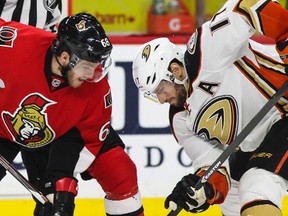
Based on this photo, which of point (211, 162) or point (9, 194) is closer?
point (211, 162)

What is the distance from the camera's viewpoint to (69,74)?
379 cm

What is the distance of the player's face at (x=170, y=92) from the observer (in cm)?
390

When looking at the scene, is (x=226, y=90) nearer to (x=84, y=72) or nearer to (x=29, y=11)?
(x=84, y=72)

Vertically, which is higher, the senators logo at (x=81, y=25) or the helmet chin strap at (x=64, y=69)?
the senators logo at (x=81, y=25)

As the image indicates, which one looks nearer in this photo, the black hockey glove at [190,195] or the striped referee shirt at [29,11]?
the black hockey glove at [190,195]

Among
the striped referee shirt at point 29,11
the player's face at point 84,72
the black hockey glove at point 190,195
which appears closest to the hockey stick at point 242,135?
the black hockey glove at point 190,195

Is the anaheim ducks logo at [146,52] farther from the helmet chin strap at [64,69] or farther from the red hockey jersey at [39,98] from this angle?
the helmet chin strap at [64,69]

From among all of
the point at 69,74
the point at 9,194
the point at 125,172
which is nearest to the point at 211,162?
the point at 125,172

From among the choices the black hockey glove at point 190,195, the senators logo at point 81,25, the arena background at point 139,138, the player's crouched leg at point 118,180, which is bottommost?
the arena background at point 139,138

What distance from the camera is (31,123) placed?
392 centimetres

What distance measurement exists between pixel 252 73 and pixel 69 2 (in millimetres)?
1661

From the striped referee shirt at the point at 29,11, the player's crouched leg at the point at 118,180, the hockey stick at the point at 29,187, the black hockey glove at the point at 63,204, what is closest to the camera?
the black hockey glove at the point at 63,204

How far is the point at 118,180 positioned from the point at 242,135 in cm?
54

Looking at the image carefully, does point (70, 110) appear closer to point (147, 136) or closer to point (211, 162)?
point (211, 162)
